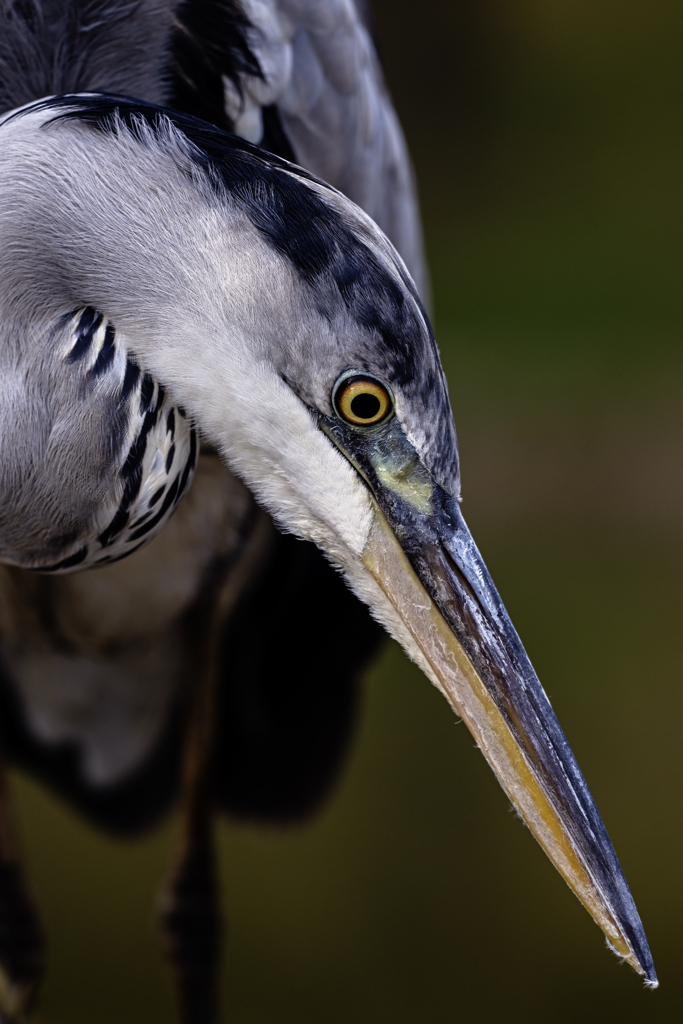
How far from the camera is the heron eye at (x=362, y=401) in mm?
674

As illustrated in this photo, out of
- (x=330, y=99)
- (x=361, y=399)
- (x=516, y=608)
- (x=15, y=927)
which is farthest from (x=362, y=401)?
(x=516, y=608)

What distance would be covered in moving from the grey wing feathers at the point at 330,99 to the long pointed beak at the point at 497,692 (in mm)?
454

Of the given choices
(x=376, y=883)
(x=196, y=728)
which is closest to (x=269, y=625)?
(x=196, y=728)

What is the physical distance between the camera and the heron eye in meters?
0.67

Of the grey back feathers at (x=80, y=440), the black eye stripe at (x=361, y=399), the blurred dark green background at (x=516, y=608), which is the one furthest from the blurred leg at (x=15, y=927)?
the black eye stripe at (x=361, y=399)

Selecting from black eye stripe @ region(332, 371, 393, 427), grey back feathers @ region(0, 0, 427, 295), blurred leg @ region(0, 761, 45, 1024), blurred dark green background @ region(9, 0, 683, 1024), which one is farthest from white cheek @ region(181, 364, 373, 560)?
blurred dark green background @ region(9, 0, 683, 1024)

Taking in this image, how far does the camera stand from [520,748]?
74 cm

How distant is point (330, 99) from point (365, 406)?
0.59 m

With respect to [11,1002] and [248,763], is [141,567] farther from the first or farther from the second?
[11,1002]

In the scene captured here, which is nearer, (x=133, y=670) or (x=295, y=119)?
(x=295, y=119)

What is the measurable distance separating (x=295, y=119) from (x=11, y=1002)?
1128 mm

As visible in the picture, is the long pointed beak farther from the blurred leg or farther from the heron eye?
the blurred leg

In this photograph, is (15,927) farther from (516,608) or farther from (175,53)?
(516,608)

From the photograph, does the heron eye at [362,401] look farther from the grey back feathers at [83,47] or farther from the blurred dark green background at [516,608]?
the blurred dark green background at [516,608]
